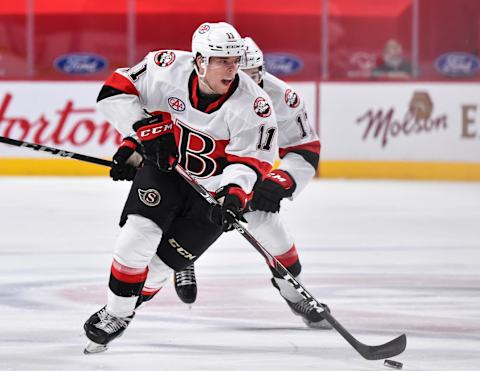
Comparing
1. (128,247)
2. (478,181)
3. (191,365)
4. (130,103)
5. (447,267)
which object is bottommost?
Result: (478,181)

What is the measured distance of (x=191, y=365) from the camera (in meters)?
3.27

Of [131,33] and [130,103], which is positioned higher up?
[130,103]

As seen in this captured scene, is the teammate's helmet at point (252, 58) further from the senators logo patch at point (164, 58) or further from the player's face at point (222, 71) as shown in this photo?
the player's face at point (222, 71)

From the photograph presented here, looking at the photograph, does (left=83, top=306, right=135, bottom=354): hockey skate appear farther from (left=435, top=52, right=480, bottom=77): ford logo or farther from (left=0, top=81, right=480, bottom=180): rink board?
(left=435, top=52, right=480, bottom=77): ford logo

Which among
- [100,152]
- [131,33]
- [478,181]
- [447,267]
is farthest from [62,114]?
[447,267]

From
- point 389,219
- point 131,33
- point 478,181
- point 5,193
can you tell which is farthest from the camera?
point 131,33

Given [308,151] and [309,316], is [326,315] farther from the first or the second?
[308,151]

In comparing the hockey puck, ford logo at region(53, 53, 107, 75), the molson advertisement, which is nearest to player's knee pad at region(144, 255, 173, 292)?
the hockey puck

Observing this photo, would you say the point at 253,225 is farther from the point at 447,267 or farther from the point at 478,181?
the point at 478,181

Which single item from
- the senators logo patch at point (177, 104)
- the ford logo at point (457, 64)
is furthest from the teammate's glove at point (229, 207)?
the ford logo at point (457, 64)

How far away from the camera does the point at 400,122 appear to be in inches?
366

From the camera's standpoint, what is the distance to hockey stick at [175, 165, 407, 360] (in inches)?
132

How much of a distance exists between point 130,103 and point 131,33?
796 centimetres

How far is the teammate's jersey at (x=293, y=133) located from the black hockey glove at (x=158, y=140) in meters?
0.49
